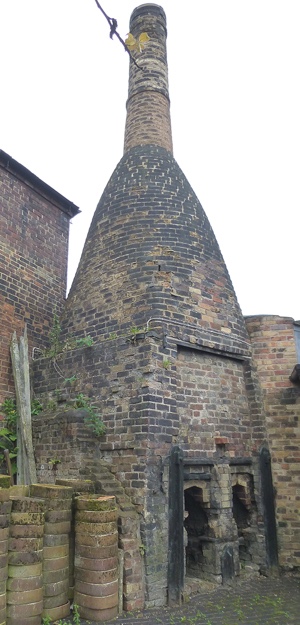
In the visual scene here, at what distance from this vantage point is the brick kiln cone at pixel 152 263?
8227 mm

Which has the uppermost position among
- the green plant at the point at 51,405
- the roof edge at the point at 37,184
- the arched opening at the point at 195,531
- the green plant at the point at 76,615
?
the roof edge at the point at 37,184

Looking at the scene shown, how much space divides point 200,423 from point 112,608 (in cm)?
305

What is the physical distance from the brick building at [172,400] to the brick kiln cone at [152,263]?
31mm

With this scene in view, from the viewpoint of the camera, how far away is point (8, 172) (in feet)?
34.9

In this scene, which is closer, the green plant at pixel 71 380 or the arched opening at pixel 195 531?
the arched opening at pixel 195 531

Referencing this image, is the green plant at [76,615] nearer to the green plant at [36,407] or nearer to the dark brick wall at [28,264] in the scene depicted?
the green plant at [36,407]

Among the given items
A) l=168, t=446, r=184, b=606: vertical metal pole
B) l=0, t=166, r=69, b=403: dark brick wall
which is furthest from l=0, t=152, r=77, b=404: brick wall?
l=168, t=446, r=184, b=606: vertical metal pole

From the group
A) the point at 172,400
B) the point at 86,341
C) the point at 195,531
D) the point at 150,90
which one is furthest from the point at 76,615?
the point at 150,90

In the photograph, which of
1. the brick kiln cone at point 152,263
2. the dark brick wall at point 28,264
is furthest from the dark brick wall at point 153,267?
the dark brick wall at point 28,264

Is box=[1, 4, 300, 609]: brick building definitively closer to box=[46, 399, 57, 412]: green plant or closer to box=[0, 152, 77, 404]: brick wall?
box=[46, 399, 57, 412]: green plant

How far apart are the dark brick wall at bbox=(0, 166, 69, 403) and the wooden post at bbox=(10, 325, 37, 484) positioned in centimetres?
23


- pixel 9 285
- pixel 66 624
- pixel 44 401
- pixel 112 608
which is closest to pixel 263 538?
pixel 112 608

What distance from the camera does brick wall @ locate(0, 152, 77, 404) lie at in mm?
9789

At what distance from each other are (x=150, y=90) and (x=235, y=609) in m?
12.0
